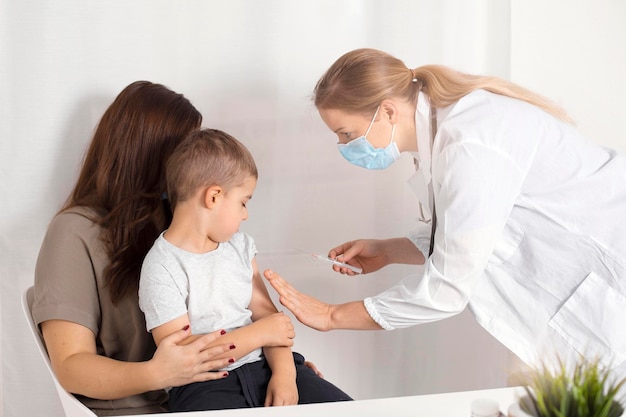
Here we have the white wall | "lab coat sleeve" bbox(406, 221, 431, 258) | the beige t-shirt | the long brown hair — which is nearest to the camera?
the beige t-shirt

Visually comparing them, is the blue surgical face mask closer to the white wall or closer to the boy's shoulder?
the boy's shoulder

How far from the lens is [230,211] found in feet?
5.55

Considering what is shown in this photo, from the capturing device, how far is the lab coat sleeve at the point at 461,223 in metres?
1.60

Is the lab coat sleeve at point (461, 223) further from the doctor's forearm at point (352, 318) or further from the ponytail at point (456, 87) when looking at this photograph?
the ponytail at point (456, 87)

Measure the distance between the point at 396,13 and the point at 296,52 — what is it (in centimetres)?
34

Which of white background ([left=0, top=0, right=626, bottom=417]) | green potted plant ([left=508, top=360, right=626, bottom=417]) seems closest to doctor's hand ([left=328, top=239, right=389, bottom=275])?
white background ([left=0, top=0, right=626, bottom=417])

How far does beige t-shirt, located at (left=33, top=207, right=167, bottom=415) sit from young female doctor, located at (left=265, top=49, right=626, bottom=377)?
356 mm

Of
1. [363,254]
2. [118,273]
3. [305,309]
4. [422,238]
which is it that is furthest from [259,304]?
[422,238]

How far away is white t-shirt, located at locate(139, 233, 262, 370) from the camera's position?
63.1 inches

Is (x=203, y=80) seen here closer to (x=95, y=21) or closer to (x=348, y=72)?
(x=95, y=21)

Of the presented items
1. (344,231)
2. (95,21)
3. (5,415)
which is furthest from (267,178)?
(5,415)

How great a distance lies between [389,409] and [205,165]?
704mm

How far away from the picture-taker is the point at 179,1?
2.18 m

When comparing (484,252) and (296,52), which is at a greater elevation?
(296,52)
